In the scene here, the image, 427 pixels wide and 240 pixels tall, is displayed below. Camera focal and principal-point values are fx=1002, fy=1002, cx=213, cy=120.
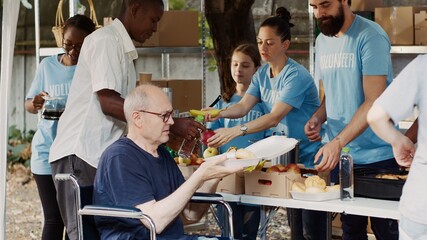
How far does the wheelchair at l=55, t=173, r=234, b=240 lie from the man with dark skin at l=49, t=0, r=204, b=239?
38cm

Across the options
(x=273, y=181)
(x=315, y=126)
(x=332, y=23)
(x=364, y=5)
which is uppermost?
(x=364, y=5)

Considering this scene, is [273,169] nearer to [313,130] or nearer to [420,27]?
[313,130]

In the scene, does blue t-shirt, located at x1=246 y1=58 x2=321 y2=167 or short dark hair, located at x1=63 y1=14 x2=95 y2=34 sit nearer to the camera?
blue t-shirt, located at x1=246 y1=58 x2=321 y2=167

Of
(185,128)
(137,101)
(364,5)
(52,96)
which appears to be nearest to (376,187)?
(185,128)

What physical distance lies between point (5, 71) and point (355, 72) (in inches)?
76.1

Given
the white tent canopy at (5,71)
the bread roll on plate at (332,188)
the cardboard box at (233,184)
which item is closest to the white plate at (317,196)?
the bread roll on plate at (332,188)

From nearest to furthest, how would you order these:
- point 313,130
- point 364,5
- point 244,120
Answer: point 313,130, point 244,120, point 364,5

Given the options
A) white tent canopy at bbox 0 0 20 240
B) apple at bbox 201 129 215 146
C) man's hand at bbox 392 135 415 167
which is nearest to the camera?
man's hand at bbox 392 135 415 167

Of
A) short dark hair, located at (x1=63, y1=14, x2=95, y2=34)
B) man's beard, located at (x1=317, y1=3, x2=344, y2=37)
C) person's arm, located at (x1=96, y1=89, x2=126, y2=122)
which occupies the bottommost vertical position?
person's arm, located at (x1=96, y1=89, x2=126, y2=122)

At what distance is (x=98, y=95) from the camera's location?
16.1 feet

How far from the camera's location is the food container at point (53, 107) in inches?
236

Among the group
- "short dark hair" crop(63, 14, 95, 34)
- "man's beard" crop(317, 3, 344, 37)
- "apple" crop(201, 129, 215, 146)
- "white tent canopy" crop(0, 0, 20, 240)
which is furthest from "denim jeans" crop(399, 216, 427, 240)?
"short dark hair" crop(63, 14, 95, 34)

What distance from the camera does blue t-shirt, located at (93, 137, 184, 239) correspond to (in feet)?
14.0

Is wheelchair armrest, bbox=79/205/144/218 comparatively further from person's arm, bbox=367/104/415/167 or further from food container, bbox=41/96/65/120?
food container, bbox=41/96/65/120
